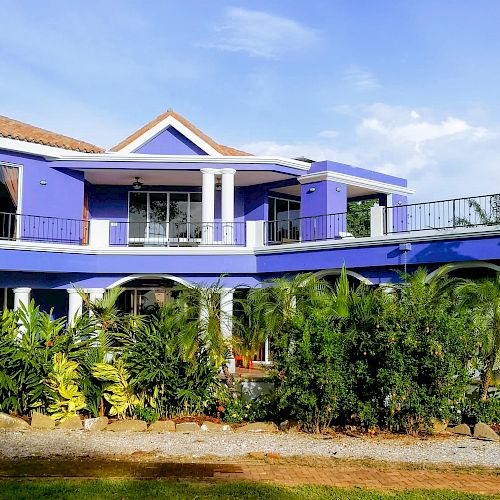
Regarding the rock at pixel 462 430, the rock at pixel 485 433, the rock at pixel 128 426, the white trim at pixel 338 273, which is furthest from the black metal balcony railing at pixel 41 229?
the rock at pixel 485 433

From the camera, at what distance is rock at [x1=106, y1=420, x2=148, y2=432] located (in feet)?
36.3

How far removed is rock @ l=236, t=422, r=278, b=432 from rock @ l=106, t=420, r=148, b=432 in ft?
5.38

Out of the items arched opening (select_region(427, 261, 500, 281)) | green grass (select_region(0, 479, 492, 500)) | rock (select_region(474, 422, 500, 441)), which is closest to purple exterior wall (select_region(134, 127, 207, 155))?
arched opening (select_region(427, 261, 500, 281))

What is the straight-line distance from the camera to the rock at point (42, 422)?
11180mm

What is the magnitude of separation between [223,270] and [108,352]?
777 cm

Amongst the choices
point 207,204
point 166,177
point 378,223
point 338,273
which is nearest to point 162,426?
point 338,273

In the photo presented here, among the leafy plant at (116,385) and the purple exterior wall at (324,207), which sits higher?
the purple exterior wall at (324,207)

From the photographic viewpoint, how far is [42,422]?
1122 centimetres

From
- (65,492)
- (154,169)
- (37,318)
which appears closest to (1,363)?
(37,318)

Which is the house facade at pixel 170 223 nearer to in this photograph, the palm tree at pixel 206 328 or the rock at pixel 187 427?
the palm tree at pixel 206 328

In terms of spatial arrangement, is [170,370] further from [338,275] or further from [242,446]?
[338,275]

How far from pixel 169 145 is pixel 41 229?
508 cm

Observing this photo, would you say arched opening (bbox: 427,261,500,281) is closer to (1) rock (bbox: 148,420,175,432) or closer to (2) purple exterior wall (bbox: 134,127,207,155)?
(1) rock (bbox: 148,420,175,432)

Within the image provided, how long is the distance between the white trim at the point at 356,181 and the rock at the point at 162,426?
11880 millimetres
